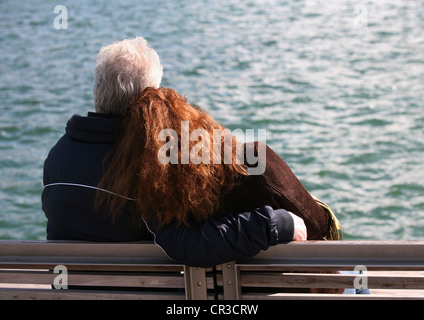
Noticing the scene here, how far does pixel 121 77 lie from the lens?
2.28 m

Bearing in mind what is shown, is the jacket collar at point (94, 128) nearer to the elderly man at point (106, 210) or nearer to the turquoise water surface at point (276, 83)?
the elderly man at point (106, 210)

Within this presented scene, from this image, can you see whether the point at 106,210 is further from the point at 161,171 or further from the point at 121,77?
the point at 121,77

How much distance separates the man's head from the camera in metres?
2.28

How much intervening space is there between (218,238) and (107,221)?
1.33 ft

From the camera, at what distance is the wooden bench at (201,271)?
214 cm

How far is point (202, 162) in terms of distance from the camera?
2.13m

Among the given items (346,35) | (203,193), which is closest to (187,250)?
(203,193)

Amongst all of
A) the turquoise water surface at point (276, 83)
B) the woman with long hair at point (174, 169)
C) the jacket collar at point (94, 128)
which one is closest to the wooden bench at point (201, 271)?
the woman with long hair at point (174, 169)

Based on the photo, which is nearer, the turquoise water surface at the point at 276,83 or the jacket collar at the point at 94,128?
the jacket collar at the point at 94,128

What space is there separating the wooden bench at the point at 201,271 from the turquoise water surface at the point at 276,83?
4.10 m

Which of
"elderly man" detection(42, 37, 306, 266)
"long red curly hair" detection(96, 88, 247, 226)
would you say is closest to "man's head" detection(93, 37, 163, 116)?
"elderly man" detection(42, 37, 306, 266)

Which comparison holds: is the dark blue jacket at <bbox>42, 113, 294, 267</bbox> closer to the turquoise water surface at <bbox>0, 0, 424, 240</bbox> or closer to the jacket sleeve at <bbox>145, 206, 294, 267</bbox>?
the jacket sleeve at <bbox>145, 206, 294, 267</bbox>

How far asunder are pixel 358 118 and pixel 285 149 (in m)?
1.28
